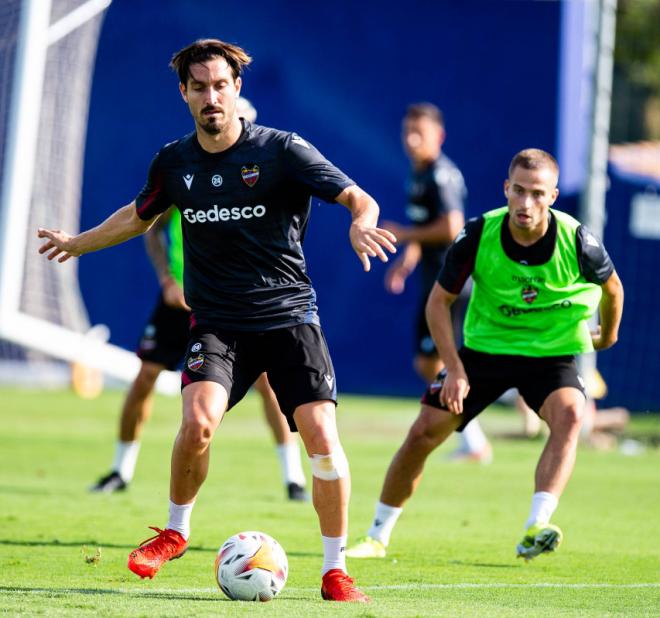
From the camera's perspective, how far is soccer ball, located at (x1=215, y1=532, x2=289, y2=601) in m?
5.71

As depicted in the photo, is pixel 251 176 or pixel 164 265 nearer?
pixel 251 176

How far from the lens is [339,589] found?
5723 millimetres

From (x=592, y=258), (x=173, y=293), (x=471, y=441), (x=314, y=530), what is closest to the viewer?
(x=592, y=258)

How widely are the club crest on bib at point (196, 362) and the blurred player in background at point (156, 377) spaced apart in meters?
3.45

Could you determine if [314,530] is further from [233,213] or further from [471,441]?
[471,441]

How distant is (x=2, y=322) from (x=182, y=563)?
7.45 metres

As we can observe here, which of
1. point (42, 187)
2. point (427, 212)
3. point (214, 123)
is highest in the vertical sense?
point (42, 187)

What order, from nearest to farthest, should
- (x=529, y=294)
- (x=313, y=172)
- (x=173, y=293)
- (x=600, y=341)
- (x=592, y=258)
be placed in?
(x=313, y=172) < (x=592, y=258) < (x=529, y=294) < (x=600, y=341) < (x=173, y=293)

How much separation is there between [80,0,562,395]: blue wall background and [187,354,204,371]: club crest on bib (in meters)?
12.8

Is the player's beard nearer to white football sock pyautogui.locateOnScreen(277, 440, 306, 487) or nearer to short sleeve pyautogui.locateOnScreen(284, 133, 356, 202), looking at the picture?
short sleeve pyautogui.locateOnScreen(284, 133, 356, 202)

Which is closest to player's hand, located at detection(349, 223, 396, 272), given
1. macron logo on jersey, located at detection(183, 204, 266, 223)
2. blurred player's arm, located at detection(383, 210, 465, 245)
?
macron logo on jersey, located at detection(183, 204, 266, 223)

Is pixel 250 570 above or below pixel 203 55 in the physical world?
below

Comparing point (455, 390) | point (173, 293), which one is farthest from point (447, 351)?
point (173, 293)

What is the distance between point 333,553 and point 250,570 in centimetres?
42
